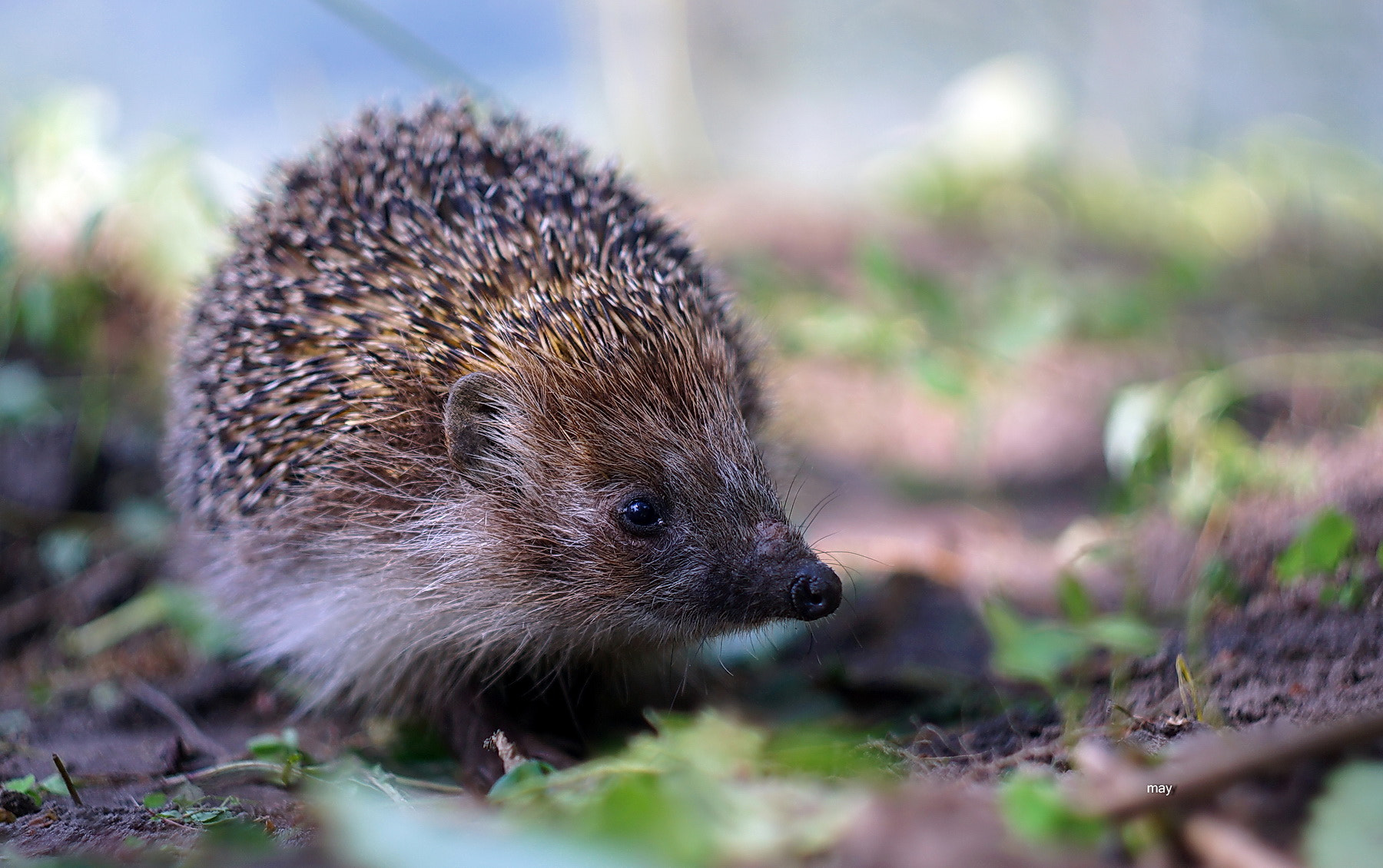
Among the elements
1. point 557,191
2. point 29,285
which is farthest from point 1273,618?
point 29,285

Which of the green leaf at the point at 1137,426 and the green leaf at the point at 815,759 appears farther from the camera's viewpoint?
the green leaf at the point at 1137,426

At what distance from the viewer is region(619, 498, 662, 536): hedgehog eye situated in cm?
314

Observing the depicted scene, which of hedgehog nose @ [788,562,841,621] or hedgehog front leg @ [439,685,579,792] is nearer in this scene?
hedgehog nose @ [788,562,841,621]

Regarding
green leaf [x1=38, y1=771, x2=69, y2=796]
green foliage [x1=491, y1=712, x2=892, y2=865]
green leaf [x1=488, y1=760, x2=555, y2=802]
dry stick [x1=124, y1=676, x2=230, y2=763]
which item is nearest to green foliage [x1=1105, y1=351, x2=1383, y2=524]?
green foliage [x1=491, y1=712, x2=892, y2=865]

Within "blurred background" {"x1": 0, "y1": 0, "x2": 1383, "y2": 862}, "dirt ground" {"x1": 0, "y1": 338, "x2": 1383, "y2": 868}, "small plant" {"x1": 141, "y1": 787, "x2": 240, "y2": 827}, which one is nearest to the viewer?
"dirt ground" {"x1": 0, "y1": 338, "x2": 1383, "y2": 868}

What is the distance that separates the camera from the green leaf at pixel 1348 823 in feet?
4.84

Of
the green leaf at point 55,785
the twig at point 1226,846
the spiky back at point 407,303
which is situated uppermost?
the spiky back at point 407,303

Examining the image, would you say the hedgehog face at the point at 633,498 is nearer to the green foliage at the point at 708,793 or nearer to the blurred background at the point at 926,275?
the blurred background at the point at 926,275

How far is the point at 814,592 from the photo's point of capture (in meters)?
2.92

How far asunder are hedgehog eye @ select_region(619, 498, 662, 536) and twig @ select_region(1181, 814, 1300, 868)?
1828 millimetres

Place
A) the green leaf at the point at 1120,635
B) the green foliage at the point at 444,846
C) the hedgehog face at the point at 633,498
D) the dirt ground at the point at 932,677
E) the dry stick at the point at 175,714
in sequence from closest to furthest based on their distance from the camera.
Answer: the green foliage at the point at 444,846
the dirt ground at the point at 932,677
the green leaf at the point at 1120,635
the hedgehog face at the point at 633,498
the dry stick at the point at 175,714

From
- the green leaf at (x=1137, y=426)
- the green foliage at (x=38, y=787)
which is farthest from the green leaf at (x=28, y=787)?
the green leaf at (x=1137, y=426)

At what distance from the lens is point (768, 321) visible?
6.11 metres

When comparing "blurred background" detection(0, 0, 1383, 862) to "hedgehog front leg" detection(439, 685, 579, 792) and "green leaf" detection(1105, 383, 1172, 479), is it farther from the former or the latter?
"hedgehog front leg" detection(439, 685, 579, 792)
